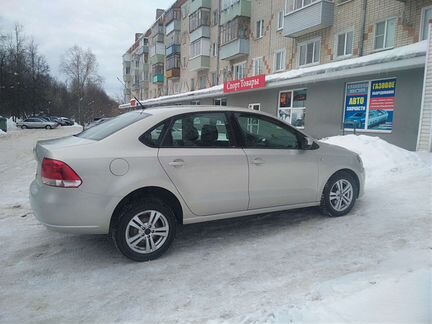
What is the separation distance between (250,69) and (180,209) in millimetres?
20959

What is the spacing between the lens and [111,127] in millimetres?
3719

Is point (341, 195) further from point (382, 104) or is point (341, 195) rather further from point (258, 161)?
point (382, 104)

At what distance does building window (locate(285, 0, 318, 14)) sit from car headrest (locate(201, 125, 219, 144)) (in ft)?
52.1

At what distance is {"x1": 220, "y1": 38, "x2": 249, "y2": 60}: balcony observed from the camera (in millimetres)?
22969

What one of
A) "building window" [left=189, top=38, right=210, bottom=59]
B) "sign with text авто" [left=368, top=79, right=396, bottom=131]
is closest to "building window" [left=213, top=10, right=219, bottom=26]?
"building window" [left=189, top=38, right=210, bottom=59]

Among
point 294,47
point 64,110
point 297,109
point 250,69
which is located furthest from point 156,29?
point 64,110

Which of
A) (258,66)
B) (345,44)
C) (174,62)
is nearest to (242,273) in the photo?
(345,44)

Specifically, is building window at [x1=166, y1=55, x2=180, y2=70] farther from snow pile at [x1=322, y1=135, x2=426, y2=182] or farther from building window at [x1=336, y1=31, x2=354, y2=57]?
snow pile at [x1=322, y1=135, x2=426, y2=182]

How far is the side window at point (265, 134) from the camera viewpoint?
159 inches

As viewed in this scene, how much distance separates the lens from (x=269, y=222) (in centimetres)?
460

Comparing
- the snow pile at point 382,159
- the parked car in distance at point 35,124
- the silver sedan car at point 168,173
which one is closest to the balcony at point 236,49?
the snow pile at point 382,159

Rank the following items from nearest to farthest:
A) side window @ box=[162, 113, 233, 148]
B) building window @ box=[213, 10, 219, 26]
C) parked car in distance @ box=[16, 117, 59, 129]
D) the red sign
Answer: side window @ box=[162, 113, 233, 148]
the red sign
building window @ box=[213, 10, 219, 26]
parked car in distance @ box=[16, 117, 59, 129]

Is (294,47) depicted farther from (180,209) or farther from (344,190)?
(180,209)

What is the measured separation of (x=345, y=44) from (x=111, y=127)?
15010mm
